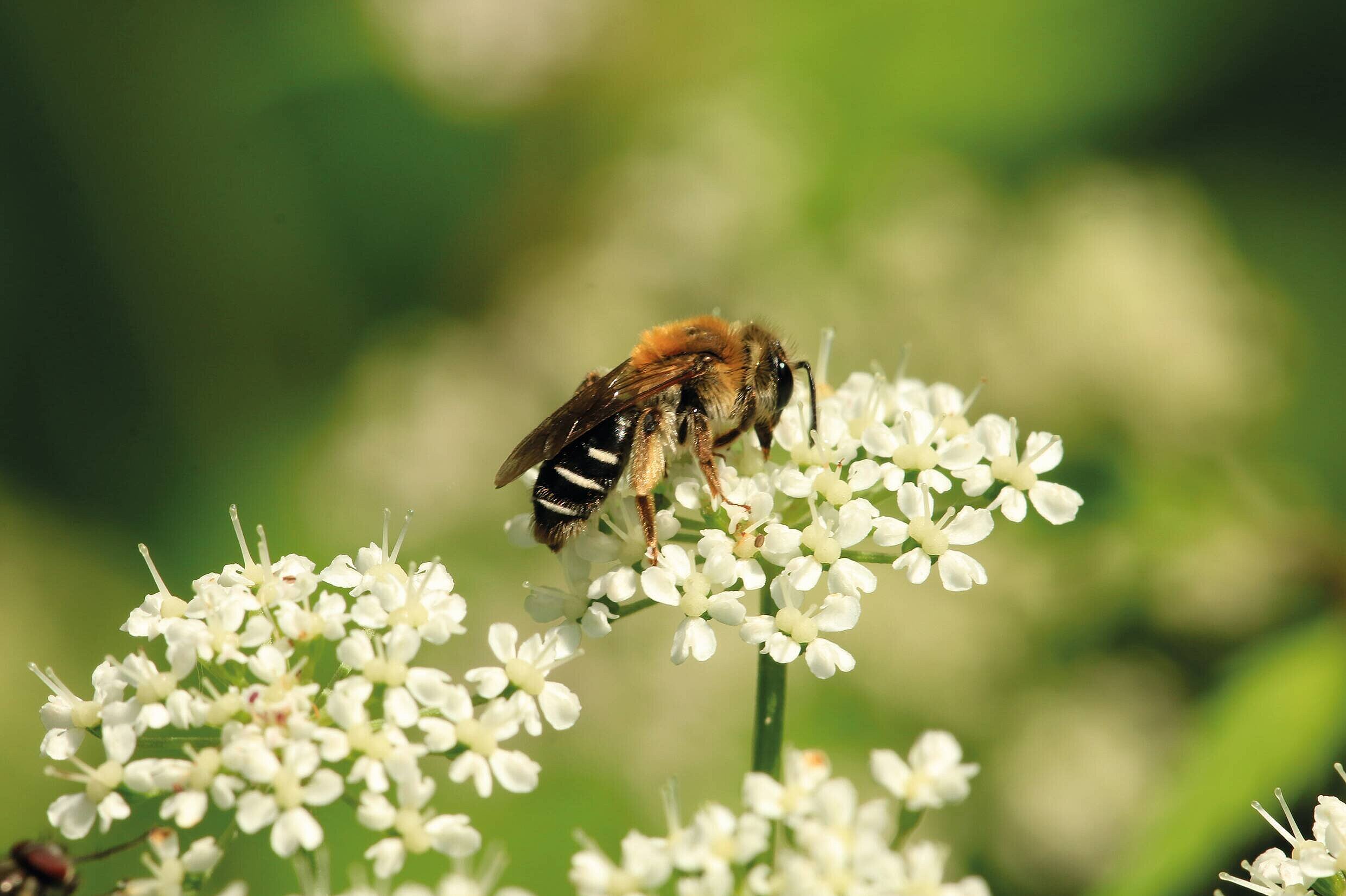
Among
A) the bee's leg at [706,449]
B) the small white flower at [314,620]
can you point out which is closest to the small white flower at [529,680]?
the small white flower at [314,620]

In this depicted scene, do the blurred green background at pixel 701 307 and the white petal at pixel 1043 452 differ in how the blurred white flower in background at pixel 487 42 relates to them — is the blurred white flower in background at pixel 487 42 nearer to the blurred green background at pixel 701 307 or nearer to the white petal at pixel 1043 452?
the blurred green background at pixel 701 307

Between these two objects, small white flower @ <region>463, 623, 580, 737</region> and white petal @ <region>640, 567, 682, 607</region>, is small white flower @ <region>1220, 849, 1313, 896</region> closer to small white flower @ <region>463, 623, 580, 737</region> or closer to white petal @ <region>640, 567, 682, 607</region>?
white petal @ <region>640, 567, 682, 607</region>

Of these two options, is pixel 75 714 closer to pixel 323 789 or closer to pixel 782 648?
pixel 323 789

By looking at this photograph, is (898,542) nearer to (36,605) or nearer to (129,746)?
(129,746)

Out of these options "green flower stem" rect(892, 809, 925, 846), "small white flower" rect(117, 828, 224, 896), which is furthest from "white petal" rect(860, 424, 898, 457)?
"small white flower" rect(117, 828, 224, 896)

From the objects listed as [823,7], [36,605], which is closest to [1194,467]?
[823,7]

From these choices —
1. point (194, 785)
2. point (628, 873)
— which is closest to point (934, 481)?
point (628, 873)
